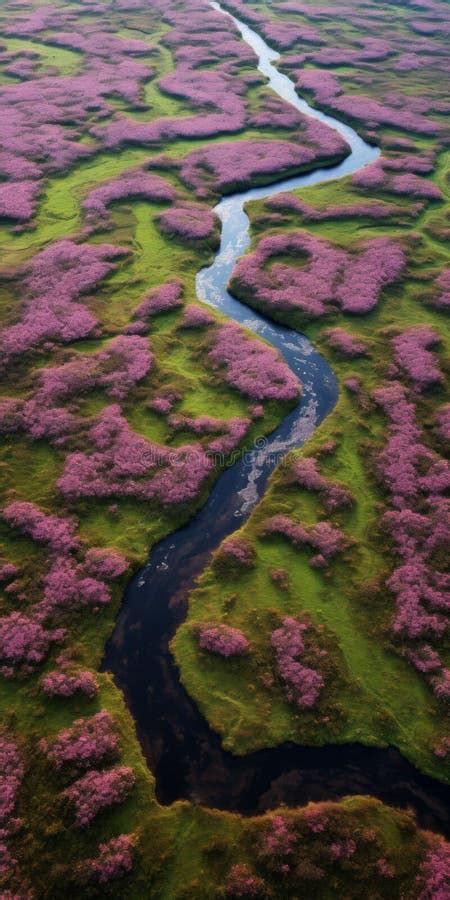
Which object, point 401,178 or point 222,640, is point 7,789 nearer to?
point 222,640

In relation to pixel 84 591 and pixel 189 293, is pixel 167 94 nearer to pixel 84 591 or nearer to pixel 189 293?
pixel 189 293

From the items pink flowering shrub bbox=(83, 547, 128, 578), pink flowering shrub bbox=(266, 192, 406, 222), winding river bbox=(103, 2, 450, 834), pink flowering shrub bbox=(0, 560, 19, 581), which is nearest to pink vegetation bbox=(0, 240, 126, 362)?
pink flowering shrub bbox=(0, 560, 19, 581)

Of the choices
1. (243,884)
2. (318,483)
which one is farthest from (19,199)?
(243,884)

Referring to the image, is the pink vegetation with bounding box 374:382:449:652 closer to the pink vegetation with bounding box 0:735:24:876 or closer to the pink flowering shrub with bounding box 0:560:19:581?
the pink vegetation with bounding box 0:735:24:876

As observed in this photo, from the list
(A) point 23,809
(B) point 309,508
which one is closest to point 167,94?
(B) point 309,508

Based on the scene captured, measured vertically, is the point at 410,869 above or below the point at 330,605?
below
